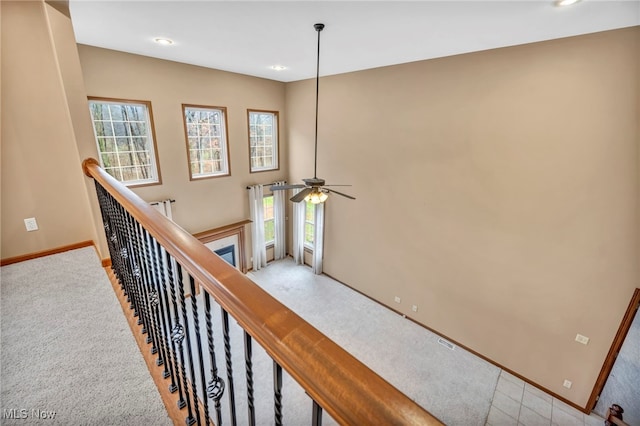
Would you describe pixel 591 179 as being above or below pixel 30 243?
above

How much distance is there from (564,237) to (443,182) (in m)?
1.60

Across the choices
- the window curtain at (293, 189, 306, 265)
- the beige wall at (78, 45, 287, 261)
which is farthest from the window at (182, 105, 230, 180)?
the window curtain at (293, 189, 306, 265)

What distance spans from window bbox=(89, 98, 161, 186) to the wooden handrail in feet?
15.7

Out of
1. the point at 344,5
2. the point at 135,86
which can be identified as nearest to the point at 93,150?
the point at 135,86

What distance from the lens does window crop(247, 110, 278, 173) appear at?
20.1 feet

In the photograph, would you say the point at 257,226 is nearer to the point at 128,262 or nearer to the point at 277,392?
the point at 128,262

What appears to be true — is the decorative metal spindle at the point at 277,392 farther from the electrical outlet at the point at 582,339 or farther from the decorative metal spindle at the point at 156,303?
the electrical outlet at the point at 582,339

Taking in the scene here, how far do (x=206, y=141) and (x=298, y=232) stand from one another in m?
2.97

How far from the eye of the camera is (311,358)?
0.47 meters

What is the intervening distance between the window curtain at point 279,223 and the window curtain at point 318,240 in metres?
1.14

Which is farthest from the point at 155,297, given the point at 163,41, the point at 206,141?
the point at 206,141

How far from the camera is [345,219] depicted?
579 cm

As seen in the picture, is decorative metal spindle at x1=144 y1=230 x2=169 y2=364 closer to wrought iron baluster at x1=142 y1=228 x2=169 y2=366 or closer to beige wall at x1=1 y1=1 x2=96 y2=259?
wrought iron baluster at x1=142 y1=228 x2=169 y2=366

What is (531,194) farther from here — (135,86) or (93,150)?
(135,86)
